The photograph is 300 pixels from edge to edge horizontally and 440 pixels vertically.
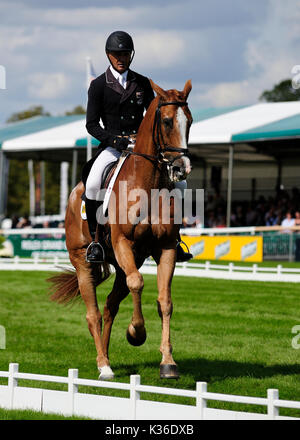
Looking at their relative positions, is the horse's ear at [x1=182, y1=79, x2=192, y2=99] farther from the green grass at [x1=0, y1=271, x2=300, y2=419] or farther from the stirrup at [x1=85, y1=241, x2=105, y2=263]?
the green grass at [x1=0, y1=271, x2=300, y2=419]

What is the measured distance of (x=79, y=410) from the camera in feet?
23.6

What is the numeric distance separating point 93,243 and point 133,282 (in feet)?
4.53

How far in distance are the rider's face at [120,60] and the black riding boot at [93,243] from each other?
5.15ft

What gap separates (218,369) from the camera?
936 centimetres

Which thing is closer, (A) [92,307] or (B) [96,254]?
(B) [96,254]

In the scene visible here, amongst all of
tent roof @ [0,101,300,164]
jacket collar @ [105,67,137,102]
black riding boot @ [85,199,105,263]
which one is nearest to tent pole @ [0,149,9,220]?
tent roof @ [0,101,300,164]

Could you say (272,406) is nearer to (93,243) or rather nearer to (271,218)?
(93,243)

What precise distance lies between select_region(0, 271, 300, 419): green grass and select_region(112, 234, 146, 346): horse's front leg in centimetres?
65

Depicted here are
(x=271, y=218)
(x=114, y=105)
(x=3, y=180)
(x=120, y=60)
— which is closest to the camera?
(x=120, y=60)

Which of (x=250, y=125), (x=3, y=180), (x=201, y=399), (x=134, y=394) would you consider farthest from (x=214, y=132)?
(x=201, y=399)

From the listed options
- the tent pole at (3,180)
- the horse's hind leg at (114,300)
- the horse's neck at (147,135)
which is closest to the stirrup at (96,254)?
the horse's hind leg at (114,300)
